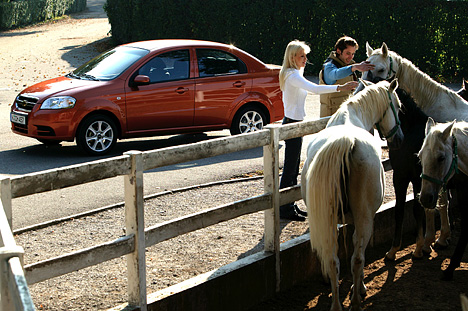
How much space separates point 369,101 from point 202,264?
2.17 meters

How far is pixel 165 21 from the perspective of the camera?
2544 centimetres

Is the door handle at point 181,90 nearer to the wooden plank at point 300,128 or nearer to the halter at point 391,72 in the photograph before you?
the halter at point 391,72

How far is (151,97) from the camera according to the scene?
11523 millimetres

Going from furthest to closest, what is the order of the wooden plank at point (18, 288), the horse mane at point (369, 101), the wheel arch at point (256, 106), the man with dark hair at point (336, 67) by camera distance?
the wheel arch at point (256, 106) → the man with dark hair at point (336, 67) → the horse mane at point (369, 101) → the wooden plank at point (18, 288)

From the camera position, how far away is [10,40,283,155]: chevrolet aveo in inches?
439

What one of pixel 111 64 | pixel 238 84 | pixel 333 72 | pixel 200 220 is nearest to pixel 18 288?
pixel 200 220

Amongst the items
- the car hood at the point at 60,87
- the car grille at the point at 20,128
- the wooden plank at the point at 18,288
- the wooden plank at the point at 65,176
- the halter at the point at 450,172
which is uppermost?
the wooden plank at the point at 18,288

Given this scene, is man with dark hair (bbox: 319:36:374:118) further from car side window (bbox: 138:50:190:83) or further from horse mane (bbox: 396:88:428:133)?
car side window (bbox: 138:50:190:83)

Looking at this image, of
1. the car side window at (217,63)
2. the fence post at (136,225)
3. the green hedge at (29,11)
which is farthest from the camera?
the green hedge at (29,11)

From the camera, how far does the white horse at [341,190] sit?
499 cm

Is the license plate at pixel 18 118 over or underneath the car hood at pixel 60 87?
underneath

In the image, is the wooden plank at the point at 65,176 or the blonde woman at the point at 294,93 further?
the blonde woman at the point at 294,93

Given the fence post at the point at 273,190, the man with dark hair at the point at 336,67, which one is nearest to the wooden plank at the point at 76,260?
the fence post at the point at 273,190

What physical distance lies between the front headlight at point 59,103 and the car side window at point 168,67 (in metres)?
1.34
